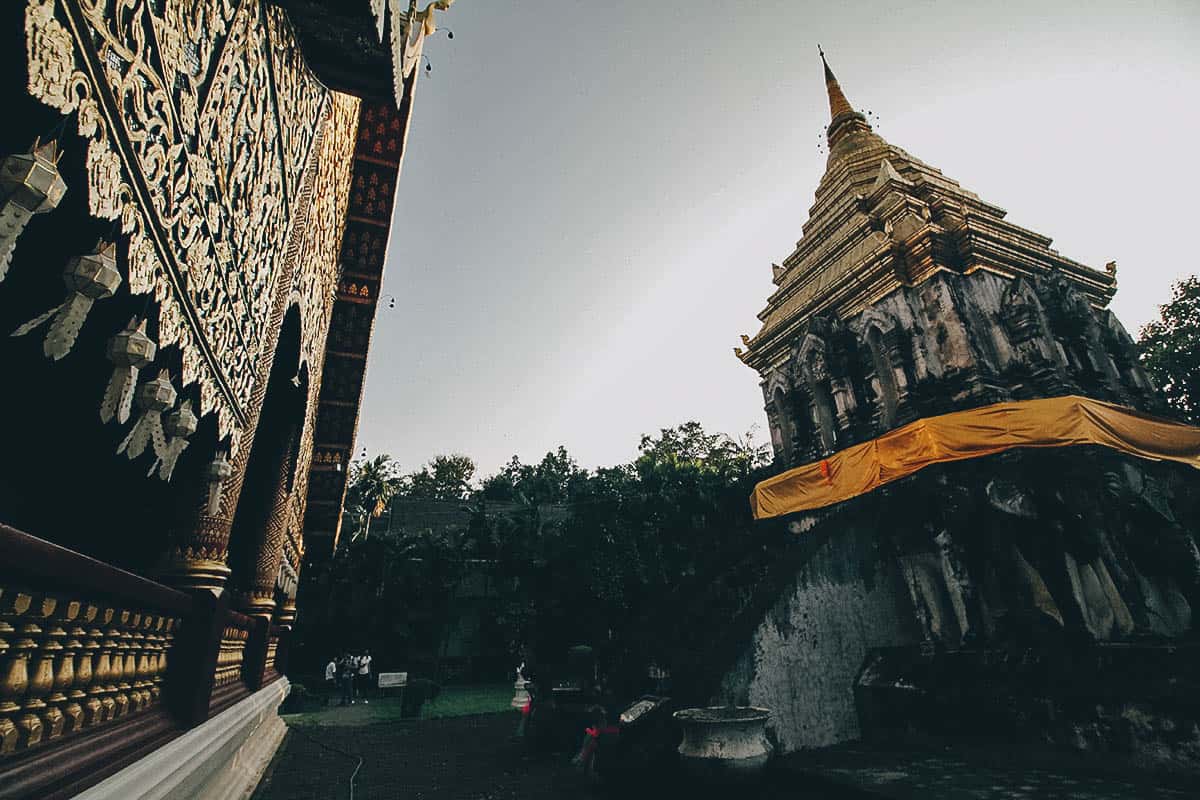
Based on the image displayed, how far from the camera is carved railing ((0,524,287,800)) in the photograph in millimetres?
1189

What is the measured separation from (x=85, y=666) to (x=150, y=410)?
2.49ft

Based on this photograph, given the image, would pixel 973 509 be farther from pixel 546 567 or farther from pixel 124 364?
pixel 546 567

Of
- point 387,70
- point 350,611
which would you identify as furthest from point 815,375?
point 350,611

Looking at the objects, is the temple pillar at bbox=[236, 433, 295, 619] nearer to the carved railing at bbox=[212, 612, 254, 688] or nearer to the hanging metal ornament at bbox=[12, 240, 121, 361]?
the carved railing at bbox=[212, 612, 254, 688]

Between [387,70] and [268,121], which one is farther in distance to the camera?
[387,70]

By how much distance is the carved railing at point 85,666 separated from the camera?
1.19m

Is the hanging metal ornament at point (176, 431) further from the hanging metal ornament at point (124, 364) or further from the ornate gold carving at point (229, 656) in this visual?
the ornate gold carving at point (229, 656)

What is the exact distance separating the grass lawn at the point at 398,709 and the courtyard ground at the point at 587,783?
2371 millimetres

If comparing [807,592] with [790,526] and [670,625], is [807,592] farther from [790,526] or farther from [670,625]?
[790,526]

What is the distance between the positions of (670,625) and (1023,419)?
649 cm

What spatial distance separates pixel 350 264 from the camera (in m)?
6.29

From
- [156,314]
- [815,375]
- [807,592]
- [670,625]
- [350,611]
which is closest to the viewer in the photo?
[156,314]

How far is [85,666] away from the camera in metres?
1.51

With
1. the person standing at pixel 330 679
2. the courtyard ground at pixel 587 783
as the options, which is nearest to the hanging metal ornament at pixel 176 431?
the courtyard ground at pixel 587 783
